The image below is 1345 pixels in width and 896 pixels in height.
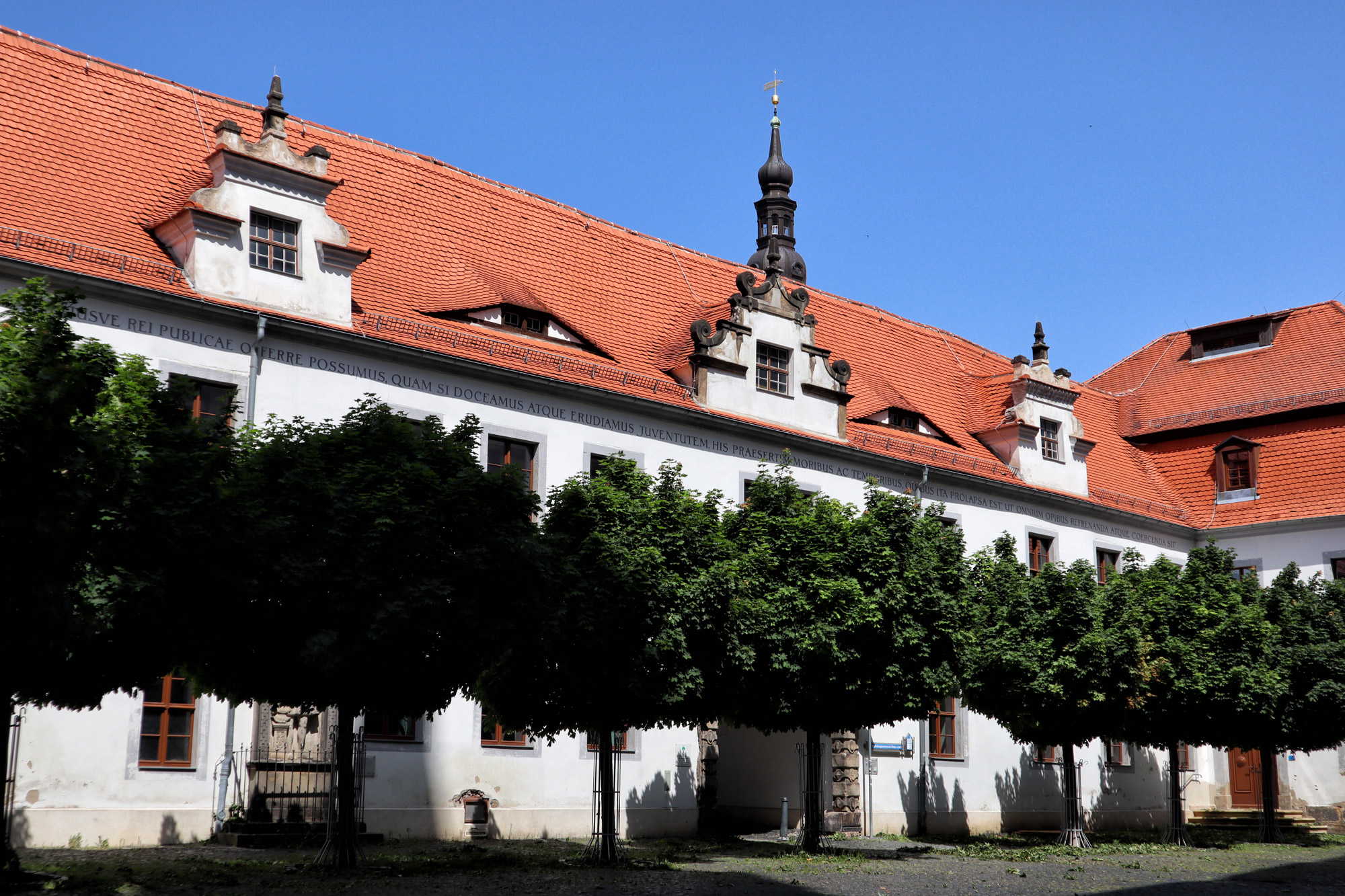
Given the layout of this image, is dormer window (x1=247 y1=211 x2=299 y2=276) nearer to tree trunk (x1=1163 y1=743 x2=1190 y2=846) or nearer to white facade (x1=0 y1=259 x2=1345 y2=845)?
white facade (x1=0 y1=259 x2=1345 y2=845)

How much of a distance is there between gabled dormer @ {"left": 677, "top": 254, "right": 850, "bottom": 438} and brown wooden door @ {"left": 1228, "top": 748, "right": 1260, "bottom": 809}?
52.8 ft

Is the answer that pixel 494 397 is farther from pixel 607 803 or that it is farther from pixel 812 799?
pixel 812 799

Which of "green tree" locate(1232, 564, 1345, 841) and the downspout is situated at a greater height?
"green tree" locate(1232, 564, 1345, 841)

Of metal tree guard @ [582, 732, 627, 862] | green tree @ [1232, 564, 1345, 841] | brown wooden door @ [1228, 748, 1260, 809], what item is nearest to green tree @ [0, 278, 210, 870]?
metal tree guard @ [582, 732, 627, 862]

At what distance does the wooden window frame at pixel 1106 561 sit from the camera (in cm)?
3528

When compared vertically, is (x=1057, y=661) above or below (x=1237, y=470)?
below

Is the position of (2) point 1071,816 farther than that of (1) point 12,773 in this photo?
Yes

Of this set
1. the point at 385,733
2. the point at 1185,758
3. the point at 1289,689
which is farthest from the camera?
the point at 1185,758

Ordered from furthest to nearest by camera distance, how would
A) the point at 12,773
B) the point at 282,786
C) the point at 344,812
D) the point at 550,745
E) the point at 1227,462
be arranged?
the point at 1227,462 < the point at 282,786 < the point at 550,745 < the point at 12,773 < the point at 344,812

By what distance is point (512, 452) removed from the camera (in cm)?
2433

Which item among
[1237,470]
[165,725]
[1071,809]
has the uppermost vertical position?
[1237,470]

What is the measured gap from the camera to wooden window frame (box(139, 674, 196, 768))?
762 inches

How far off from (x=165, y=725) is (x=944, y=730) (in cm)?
1749

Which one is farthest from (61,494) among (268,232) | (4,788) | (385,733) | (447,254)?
(447,254)
